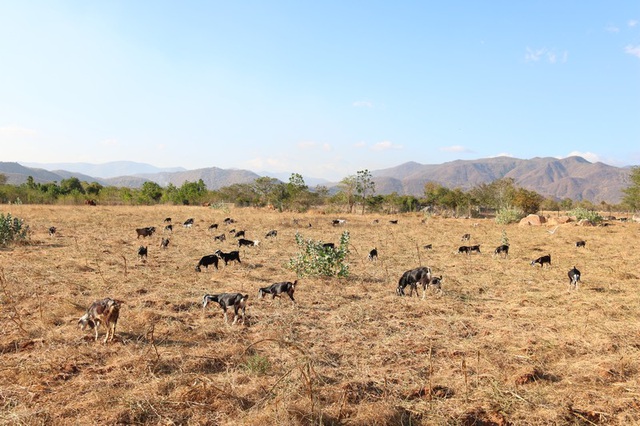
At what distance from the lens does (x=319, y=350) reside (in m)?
6.99

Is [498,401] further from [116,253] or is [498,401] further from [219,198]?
[219,198]

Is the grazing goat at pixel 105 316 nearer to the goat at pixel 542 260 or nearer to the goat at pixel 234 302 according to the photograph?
the goat at pixel 234 302

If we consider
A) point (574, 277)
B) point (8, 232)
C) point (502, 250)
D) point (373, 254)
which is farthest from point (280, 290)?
point (8, 232)

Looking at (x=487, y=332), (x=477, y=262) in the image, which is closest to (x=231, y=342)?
(x=487, y=332)

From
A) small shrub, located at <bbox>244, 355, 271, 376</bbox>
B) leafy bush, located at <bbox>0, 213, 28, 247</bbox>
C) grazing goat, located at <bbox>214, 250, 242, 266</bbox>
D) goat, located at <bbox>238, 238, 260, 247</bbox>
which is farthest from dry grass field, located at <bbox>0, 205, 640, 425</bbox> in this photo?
goat, located at <bbox>238, 238, 260, 247</bbox>

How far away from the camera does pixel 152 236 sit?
23719mm

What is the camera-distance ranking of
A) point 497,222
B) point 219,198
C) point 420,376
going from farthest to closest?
1. point 219,198
2. point 497,222
3. point 420,376

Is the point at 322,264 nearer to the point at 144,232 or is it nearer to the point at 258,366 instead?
the point at 258,366

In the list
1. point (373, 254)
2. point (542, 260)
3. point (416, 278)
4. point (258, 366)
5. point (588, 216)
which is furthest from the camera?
point (588, 216)

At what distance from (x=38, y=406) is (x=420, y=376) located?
560 cm

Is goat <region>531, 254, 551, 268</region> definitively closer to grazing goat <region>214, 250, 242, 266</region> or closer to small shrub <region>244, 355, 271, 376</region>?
grazing goat <region>214, 250, 242, 266</region>

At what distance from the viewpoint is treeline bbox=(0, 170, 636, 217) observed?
5456 cm

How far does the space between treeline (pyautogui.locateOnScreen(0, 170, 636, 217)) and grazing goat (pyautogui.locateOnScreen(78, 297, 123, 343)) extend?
45.7 metres

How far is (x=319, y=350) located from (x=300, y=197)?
5143 cm
